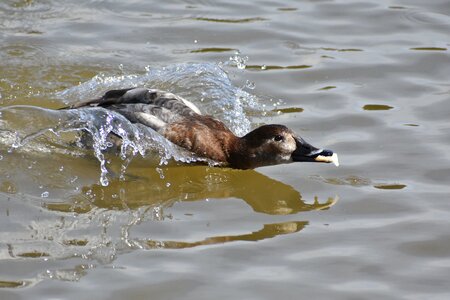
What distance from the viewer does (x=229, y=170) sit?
300 inches

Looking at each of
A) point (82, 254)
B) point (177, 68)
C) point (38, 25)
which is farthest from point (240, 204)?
point (38, 25)

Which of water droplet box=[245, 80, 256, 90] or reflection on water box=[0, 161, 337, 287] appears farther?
water droplet box=[245, 80, 256, 90]

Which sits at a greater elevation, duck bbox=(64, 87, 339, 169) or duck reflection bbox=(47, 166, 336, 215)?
duck bbox=(64, 87, 339, 169)

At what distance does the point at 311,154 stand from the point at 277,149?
30 centimetres

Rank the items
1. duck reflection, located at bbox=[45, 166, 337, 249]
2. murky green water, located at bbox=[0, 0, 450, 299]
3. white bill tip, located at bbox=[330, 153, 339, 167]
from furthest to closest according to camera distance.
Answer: white bill tip, located at bbox=[330, 153, 339, 167] < duck reflection, located at bbox=[45, 166, 337, 249] < murky green water, located at bbox=[0, 0, 450, 299]

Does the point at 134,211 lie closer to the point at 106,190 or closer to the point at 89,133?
the point at 106,190

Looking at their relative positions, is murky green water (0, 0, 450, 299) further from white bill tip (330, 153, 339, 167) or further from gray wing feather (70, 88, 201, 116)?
gray wing feather (70, 88, 201, 116)

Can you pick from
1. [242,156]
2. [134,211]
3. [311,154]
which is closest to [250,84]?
[242,156]

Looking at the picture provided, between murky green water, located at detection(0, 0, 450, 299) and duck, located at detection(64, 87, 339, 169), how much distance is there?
0.14m

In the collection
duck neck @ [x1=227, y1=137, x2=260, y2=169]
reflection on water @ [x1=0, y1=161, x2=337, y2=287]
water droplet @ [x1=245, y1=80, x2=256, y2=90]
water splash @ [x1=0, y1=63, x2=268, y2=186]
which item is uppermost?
water droplet @ [x1=245, y1=80, x2=256, y2=90]

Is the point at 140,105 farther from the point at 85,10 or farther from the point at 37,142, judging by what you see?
the point at 85,10

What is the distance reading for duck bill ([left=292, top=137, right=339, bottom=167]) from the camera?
7102 millimetres

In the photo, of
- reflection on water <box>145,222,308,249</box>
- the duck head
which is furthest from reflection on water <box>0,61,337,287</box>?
the duck head

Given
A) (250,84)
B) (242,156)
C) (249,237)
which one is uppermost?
(250,84)
